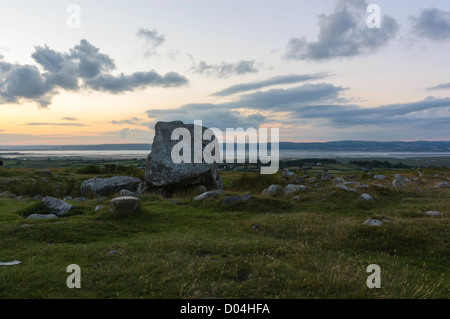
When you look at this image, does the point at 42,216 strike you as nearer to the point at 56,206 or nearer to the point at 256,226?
the point at 56,206

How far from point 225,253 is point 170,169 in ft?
49.5

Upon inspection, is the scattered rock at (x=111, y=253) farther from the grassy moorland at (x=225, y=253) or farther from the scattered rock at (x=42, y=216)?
the scattered rock at (x=42, y=216)

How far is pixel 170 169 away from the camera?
23.4 metres

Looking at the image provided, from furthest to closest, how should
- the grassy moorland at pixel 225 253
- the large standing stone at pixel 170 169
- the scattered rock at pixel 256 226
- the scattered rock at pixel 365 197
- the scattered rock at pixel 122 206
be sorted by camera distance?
the large standing stone at pixel 170 169
the scattered rock at pixel 365 197
the scattered rock at pixel 122 206
the scattered rock at pixel 256 226
the grassy moorland at pixel 225 253

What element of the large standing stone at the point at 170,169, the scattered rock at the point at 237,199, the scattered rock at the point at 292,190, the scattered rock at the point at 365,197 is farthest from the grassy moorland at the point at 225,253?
the large standing stone at the point at 170,169

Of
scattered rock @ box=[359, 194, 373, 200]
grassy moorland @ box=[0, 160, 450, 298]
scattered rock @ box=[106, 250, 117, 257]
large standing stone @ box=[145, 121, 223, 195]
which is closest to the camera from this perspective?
grassy moorland @ box=[0, 160, 450, 298]

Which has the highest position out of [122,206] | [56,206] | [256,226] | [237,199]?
[122,206]

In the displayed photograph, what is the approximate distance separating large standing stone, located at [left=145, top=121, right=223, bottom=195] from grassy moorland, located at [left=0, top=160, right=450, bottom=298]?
18.7ft

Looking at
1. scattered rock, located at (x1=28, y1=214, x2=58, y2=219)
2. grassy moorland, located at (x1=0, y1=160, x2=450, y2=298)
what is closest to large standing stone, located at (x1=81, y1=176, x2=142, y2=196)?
grassy moorland, located at (x1=0, y1=160, x2=450, y2=298)

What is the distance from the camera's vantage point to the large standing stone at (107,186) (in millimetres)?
24848

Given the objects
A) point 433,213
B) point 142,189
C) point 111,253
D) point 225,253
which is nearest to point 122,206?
point 111,253

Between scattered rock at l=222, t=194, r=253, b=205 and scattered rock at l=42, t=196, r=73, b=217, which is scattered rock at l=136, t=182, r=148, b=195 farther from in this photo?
scattered rock at l=222, t=194, r=253, b=205

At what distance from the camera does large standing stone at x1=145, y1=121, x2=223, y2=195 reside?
23.4 metres

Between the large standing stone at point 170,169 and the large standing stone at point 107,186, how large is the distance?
327 cm
